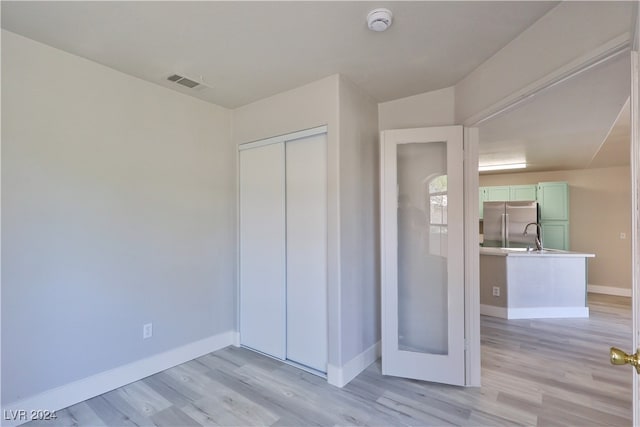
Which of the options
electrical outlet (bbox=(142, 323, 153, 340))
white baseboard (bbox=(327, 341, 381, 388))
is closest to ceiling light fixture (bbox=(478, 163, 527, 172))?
white baseboard (bbox=(327, 341, 381, 388))

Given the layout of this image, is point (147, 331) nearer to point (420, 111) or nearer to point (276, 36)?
point (276, 36)

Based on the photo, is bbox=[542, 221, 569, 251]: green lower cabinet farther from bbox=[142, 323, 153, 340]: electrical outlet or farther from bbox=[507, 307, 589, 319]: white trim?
bbox=[142, 323, 153, 340]: electrical outlet

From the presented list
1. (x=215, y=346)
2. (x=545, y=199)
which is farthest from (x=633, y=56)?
(x=545, y=199)

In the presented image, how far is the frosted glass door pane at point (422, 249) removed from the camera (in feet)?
8.89

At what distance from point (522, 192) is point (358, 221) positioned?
17.2 feet

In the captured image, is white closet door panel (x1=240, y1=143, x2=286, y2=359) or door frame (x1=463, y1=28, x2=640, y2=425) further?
white closet door panel (x1=240, y1=143, x2=286, y2=359)

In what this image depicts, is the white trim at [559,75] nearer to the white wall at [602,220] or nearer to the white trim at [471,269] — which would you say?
the white trim at [471,269]

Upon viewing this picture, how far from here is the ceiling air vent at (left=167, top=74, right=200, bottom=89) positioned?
2.61 meters

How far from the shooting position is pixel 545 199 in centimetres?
621

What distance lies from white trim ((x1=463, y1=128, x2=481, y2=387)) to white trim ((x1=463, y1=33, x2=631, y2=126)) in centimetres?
35

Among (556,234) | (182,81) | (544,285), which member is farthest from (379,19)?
(556,234)

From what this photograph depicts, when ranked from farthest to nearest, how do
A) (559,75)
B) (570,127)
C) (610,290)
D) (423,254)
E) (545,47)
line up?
(610,290) → (570,127) → (423,254) → (545,47) → (559,75)

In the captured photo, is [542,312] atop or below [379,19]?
below

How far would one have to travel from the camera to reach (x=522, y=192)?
6.41m
